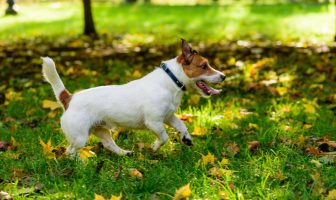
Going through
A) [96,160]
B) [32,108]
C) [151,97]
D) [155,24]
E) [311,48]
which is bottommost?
[155,24]

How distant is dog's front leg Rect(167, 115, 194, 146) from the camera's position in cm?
423

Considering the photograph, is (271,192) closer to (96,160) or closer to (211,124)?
(96,160)

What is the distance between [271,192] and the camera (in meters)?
3.20

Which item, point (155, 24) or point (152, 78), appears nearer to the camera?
point (152, 78)

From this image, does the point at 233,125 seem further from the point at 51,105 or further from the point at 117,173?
the point at 51,105

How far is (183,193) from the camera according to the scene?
3.07 m

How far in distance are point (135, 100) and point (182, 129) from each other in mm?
475

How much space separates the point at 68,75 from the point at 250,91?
2661 mm

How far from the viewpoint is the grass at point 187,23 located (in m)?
11.7

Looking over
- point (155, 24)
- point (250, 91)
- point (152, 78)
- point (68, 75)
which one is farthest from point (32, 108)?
point (155, 24)

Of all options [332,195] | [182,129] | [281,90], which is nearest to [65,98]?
[182,129]

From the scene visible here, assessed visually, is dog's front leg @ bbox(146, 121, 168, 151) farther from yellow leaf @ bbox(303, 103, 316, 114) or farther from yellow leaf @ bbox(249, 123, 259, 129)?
yellow leaf @ bbox(303, 103, 316, 114)

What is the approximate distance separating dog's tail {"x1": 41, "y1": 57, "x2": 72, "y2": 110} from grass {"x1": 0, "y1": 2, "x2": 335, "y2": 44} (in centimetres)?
683

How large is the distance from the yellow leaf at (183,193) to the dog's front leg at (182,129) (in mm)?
1159
